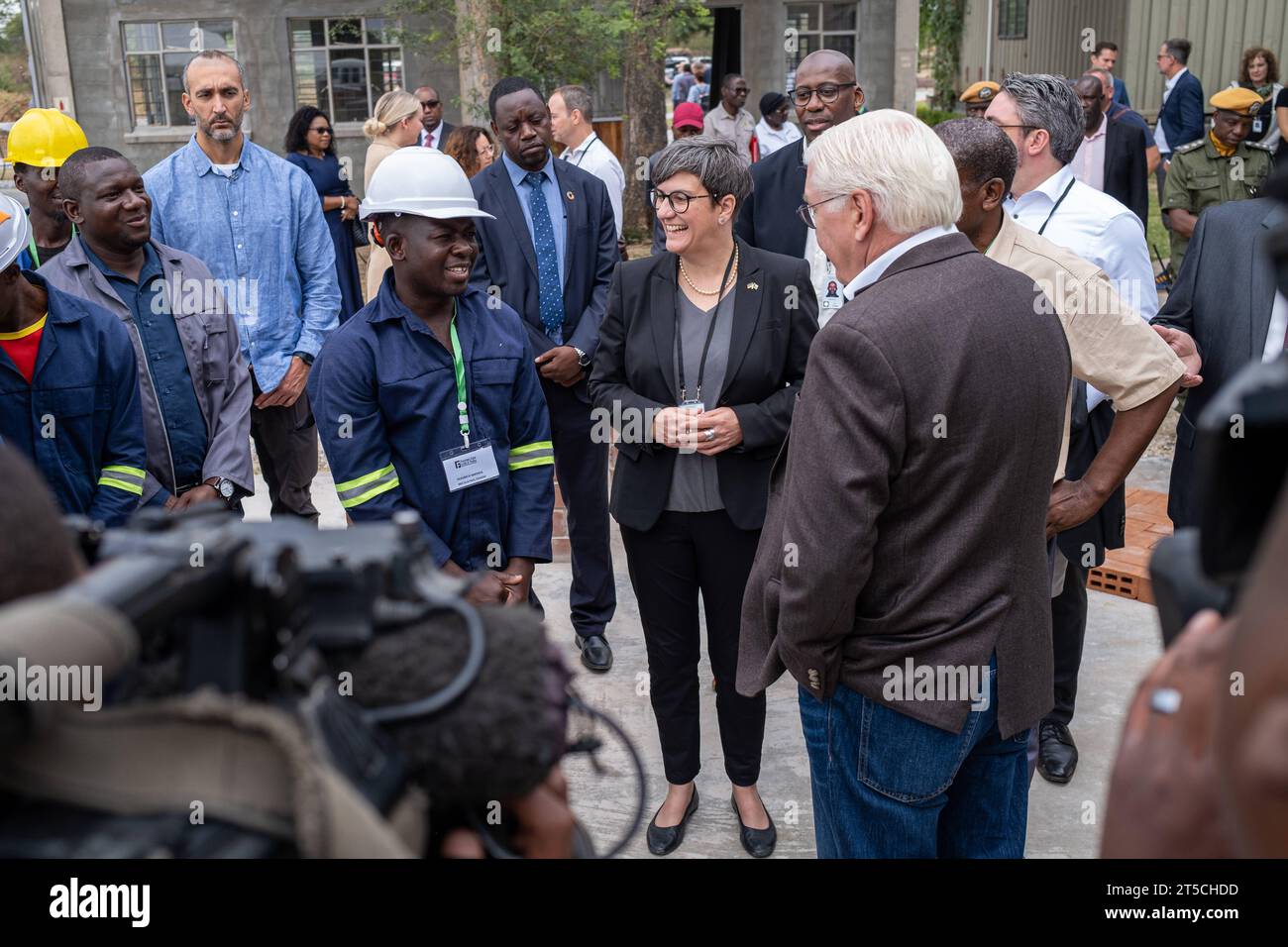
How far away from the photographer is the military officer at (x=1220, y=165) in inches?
338

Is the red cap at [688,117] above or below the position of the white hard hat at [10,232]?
above

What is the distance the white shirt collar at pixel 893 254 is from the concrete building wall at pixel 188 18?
51.2 feet

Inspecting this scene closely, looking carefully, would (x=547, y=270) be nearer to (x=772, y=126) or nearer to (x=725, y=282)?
(x=725, y=282)

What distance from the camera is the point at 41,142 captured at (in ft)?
15.7

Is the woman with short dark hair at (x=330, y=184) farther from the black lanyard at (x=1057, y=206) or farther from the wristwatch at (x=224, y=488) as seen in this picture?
the black lanyard at (x=1057, y=206)

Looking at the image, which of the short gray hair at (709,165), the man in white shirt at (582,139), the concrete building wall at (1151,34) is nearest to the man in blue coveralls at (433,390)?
the short gray hair at (709,165)

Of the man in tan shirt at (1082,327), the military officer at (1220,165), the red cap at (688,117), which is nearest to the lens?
the man in tan shirt at (1082,327)

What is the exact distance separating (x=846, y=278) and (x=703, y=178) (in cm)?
107

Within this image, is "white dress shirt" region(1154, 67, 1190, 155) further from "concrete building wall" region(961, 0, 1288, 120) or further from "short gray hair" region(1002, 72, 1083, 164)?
"short gray hair" region(1002, 72, 1083, 164)

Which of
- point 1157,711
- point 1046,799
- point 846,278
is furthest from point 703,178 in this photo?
point 1157,711

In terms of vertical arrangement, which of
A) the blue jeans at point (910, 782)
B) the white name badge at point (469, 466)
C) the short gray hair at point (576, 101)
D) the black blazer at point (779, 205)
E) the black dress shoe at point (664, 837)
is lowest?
the black dress shoe at point (664, 837)

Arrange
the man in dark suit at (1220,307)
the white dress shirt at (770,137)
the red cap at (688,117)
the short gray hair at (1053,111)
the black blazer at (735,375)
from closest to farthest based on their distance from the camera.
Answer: the man in dark suit at (1220,307)
the black blazer at (735,375)
the short gray hair at (1053,111)
the red cap at (688,117)
the white dress shirt at (770,137)

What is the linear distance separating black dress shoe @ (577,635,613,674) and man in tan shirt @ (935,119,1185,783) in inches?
82.5

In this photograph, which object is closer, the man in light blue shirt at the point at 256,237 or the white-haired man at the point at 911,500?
the white-haired man at the point at 911,500
